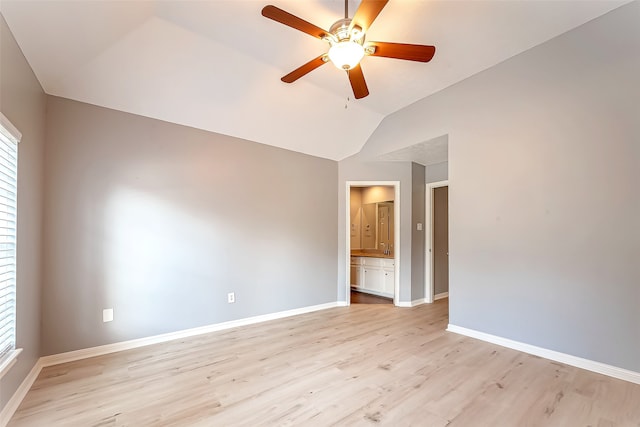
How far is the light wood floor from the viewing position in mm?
1892

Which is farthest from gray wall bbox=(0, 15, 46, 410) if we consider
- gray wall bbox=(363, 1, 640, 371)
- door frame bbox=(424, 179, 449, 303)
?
door frame bbox=(424, 179, 449, 303)

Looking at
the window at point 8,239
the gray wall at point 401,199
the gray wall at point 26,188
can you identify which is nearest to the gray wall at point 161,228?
the gray wall at point 26,188

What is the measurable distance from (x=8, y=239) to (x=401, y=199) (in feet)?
14.5

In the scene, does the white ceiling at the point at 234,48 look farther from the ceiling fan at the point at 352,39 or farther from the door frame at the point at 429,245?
the door frame at the point at 429,245

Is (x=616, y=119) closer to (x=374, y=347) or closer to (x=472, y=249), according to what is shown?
(x=472, y=249)

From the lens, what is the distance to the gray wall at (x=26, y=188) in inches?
72.2

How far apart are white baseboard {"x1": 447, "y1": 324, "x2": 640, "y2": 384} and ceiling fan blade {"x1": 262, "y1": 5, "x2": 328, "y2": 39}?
338cm

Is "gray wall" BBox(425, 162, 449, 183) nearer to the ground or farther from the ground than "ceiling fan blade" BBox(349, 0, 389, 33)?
nearer to the ground

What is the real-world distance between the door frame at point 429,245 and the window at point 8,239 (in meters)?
4.88

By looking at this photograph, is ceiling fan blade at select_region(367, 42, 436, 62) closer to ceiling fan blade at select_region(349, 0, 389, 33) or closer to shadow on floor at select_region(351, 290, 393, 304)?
ceiling fan blade at select_region(349, 0, 389, 33)

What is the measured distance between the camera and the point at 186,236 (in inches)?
132

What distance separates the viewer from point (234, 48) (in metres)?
2.76

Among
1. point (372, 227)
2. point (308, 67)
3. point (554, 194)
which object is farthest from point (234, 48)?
point (372, 227)

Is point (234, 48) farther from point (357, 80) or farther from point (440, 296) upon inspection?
point (440, 296)
